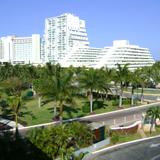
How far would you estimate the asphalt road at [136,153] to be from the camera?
34.2m

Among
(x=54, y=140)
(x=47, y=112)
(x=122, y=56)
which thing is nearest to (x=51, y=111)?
(x=47, y=112)

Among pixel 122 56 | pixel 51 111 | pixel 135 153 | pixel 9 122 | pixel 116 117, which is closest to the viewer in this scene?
pixel 135 153

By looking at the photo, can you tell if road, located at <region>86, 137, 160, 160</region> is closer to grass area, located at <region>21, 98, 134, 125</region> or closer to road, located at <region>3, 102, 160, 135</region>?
road, located at <region>3, 102, 160, 135</region>

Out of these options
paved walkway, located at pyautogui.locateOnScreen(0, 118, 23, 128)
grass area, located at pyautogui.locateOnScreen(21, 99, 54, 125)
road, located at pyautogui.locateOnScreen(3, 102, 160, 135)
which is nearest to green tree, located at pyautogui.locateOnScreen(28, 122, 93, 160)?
road, located at pyautogui.locateOnScreen(3, 102, 160, 135)

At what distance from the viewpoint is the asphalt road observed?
34.2m

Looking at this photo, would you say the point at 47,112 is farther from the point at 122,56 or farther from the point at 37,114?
the point at 122,56

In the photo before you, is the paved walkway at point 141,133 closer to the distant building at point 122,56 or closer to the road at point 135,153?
the road at point 135,153

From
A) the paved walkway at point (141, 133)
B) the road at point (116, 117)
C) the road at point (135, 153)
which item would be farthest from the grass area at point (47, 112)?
the road at point (135, 153)

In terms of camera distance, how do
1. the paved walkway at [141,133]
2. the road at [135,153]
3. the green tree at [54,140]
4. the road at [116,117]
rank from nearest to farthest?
the green tree at [54,140] < the road at [135,153] < the paved walkway at [141,133] < the road at [116,117]

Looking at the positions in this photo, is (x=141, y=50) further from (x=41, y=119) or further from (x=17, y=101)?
(x=17, y=101)

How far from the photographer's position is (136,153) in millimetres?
35781

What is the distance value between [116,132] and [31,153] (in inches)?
606

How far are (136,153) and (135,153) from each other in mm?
111

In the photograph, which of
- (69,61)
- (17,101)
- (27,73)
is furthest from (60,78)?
(69,61)
